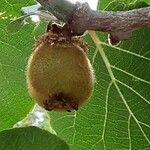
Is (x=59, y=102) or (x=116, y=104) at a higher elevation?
(x=59, y=102)

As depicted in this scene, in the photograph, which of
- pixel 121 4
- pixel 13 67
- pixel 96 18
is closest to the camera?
pixel 96 18

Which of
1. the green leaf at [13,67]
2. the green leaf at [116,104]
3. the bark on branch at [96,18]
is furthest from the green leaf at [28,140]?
the bark on branch at [96,18]

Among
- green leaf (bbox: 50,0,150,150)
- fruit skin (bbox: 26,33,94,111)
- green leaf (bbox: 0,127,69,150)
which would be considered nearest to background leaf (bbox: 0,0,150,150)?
green leaf (bbox: 50,0,150,150)

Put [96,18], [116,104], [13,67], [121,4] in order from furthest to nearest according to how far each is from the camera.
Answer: [13,67]
[116,104]
[121,4]
[96,18]

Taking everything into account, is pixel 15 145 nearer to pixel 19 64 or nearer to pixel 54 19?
pixel 19 64

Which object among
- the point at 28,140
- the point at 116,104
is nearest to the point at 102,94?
the point at 116,104

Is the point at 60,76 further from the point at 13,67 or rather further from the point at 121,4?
the point at 13,67

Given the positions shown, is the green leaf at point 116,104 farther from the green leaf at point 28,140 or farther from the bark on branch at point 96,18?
the bark on branch at point 96,18
